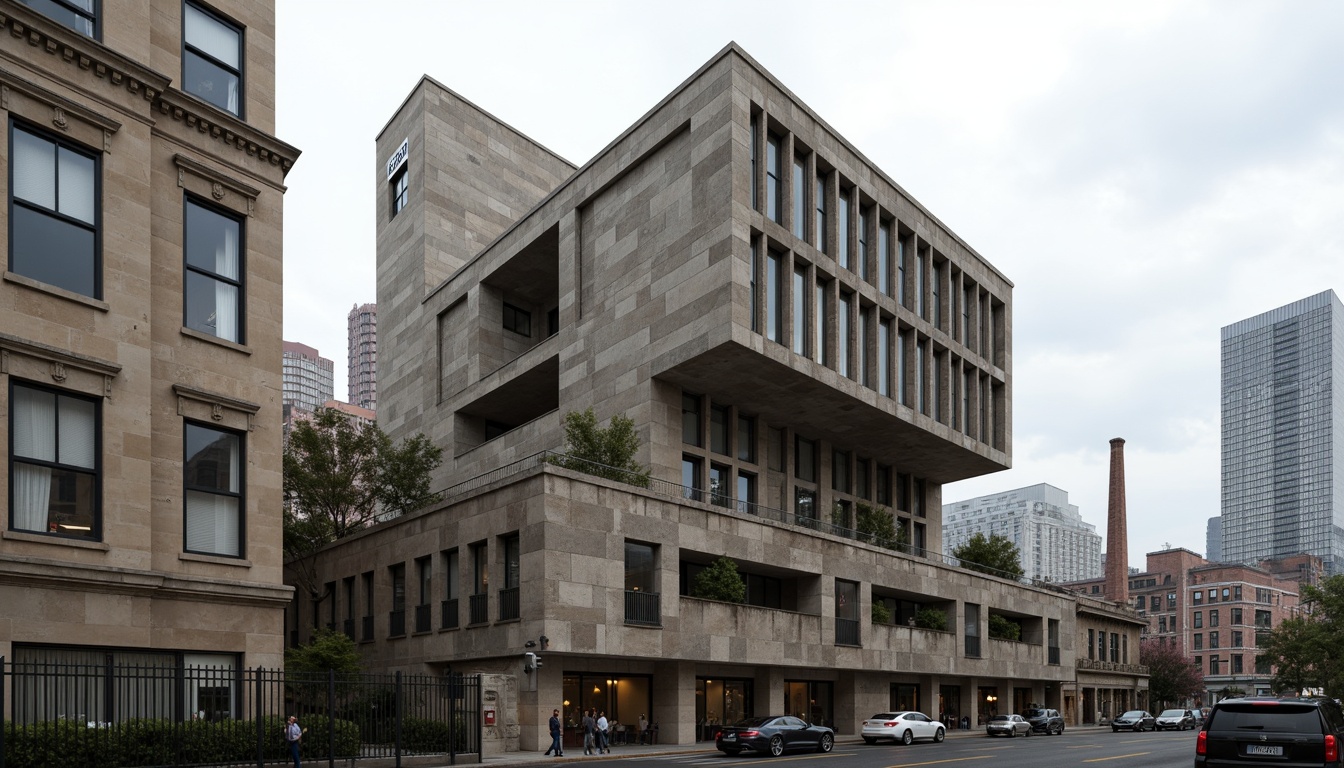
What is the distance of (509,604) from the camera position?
35.7 metres

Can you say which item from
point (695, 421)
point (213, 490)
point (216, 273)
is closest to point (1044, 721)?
point (695, 421)

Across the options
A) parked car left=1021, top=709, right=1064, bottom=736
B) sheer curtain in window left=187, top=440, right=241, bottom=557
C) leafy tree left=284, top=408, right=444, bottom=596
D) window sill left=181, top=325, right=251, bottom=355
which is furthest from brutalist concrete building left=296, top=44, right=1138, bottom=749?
window sill left=181, top=325, right=251, bottom=355

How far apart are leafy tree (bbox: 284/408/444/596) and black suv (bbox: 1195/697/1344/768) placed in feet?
135

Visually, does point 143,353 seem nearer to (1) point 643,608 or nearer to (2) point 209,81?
(2) point 209,81

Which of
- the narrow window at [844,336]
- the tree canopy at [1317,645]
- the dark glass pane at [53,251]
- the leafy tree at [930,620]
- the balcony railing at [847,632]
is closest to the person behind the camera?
the dark glass pane at [53,251]

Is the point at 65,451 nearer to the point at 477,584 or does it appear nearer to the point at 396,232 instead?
the point at 477,584

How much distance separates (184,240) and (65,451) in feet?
19.1

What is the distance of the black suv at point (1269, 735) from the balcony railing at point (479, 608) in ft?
84.5

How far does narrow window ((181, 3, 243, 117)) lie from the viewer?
25658 millimetres

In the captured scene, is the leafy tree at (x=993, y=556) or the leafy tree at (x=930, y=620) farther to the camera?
the leafy tree at (x=993, y=556)

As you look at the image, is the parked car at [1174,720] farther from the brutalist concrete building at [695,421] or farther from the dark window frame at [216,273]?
the dark window frame at [216,273]

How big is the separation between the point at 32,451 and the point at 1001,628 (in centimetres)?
5350

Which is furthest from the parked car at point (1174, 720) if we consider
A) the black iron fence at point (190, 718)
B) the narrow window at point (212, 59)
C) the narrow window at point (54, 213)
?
the narrow window at point (54, 213)

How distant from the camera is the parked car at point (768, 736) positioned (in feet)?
107
